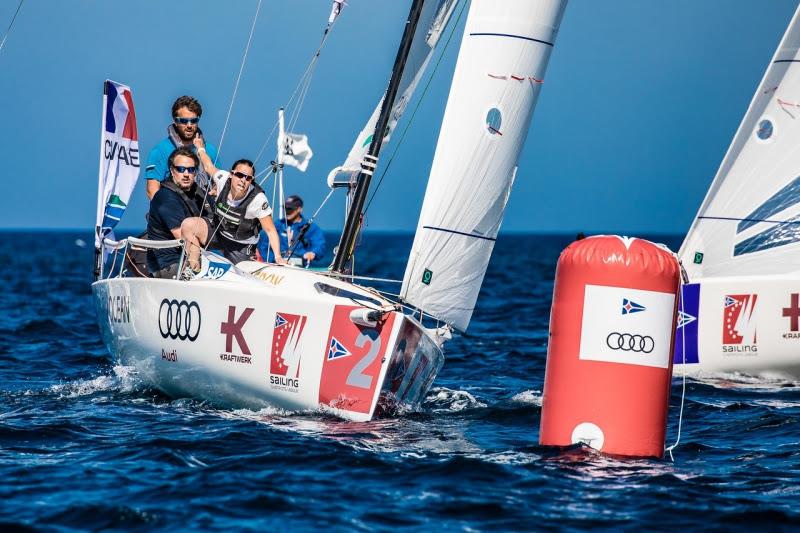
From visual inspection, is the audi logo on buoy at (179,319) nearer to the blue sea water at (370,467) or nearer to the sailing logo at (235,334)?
the sailing logo at (235,334)

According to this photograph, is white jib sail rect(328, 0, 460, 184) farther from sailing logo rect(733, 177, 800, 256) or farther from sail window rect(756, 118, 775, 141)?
sail window rect(756, 118, 775, 141)

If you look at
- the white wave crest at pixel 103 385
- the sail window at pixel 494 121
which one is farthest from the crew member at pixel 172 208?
the sail window at pixel 494 121

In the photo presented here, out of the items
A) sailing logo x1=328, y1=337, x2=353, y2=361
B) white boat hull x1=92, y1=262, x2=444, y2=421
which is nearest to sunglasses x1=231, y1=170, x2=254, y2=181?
white boat hull x1=92, y1=262, x2=444, y2=421

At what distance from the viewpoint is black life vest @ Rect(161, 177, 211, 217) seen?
9.12 m

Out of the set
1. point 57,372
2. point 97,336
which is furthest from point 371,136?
point 97,336

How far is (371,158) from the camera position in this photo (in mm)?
8891

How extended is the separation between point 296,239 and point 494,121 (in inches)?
158

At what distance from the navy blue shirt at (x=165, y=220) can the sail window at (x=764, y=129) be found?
6236mm

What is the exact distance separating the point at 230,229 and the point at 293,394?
1.81m

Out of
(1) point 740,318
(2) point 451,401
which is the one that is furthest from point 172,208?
(1) point 740,318

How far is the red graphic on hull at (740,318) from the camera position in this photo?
1111cm

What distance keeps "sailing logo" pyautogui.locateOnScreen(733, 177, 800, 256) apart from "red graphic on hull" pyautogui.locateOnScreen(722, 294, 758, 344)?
71 centimetres

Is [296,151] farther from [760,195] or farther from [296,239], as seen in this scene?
[760,195]

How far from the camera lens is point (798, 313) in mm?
11016
